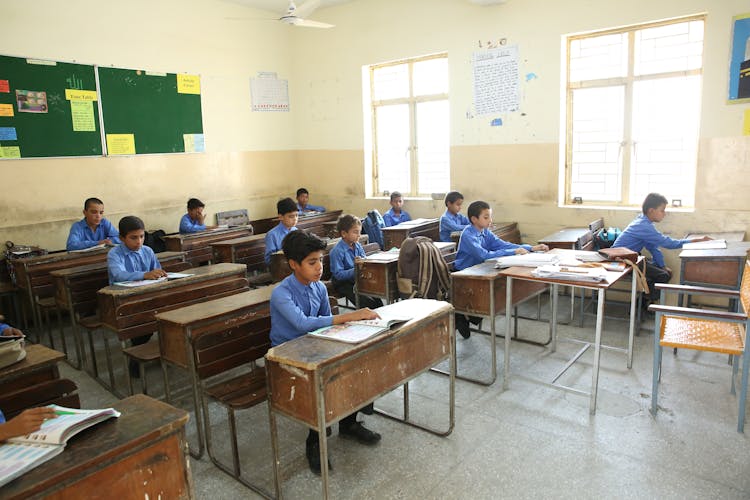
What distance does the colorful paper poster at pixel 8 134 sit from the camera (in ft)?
16.5

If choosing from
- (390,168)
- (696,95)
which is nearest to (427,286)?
(696,95)

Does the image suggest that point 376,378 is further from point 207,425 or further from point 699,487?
point 699,487

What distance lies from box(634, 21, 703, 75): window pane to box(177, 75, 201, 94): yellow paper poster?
16.4ft

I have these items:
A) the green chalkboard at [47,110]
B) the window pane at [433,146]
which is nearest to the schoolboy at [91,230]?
the green chalkboard at [47,110]

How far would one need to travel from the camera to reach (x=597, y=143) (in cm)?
547

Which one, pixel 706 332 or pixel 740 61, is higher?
pixel 740 61

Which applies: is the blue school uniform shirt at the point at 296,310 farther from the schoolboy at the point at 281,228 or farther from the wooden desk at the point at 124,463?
the schoolboy at the point at 281,228

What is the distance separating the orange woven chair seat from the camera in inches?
105

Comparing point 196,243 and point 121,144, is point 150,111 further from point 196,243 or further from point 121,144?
point 196,243

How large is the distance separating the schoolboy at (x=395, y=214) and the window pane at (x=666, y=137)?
8.53ft

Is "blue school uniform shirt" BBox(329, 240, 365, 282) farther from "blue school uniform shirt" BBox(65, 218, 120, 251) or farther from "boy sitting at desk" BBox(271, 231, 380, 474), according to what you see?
"blue school uniform shirt" BBox(65, 218, 120, 251)

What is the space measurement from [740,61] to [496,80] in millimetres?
2239

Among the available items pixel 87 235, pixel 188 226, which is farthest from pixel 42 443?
pixel 188 226

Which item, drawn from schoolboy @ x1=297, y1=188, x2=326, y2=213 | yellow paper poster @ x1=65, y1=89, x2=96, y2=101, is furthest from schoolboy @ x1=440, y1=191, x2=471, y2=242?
yellow paper poster @ x1=65, y1=89, x2=96, y2=101
